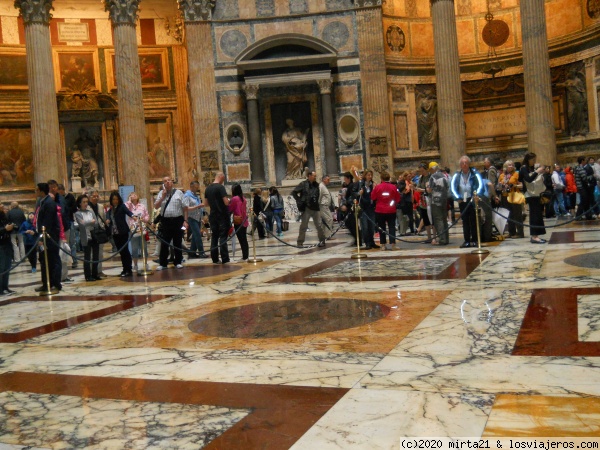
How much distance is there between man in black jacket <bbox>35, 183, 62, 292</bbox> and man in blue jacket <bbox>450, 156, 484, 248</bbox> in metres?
6.52

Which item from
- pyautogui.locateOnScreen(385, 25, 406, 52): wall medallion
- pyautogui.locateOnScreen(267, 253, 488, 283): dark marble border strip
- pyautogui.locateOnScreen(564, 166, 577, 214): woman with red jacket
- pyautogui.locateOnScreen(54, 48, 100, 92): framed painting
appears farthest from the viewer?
pyautogui.locateOnScreen(54, 48, 100, 92): framed painting

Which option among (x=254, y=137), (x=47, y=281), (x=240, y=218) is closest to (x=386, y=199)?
(x=240, y=218)

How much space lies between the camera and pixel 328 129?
23.6 metres

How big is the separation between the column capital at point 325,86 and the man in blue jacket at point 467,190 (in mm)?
11994

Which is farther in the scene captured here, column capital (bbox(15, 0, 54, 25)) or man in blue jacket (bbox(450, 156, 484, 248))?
column capital (bbox(15, 0, 54, 25))

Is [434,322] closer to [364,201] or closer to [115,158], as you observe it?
[364,201]

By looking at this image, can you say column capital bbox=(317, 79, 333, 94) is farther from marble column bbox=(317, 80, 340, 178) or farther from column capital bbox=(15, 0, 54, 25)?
column capital bbox=(15, 0, 54, 25)

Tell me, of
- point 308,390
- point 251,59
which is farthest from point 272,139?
point 308,390

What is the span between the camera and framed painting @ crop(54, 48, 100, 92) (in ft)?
92.7

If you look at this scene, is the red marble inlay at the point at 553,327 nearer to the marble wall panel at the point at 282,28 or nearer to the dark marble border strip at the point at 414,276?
the dark marble border strip at the point at 414,276

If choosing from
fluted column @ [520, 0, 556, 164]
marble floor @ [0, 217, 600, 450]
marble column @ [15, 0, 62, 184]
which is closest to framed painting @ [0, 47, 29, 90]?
marble column @ [15, 0, 62, 184]

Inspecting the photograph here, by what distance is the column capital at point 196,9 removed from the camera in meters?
23.6

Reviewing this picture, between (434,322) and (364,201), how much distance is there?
302 inches

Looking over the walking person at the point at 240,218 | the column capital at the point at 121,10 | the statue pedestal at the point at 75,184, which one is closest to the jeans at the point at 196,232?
the walking person at the point at 240,218
